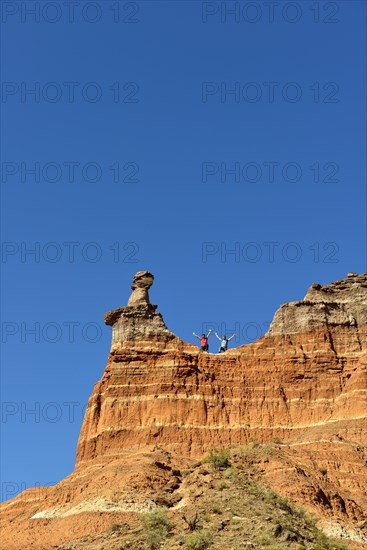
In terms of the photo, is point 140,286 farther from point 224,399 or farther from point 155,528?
point 155,528

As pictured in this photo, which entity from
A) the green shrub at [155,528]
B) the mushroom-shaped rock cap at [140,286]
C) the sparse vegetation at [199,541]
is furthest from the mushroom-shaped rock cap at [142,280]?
the sparse vegetation at [199,541]

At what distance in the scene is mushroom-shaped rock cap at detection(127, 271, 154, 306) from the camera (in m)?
84.8

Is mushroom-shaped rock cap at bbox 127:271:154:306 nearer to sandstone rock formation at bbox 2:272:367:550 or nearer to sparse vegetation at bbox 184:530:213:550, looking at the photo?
sandstone rock formation at bbox 2:272:367:550

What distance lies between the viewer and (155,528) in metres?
55.2

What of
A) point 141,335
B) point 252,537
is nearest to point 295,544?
point 252,537

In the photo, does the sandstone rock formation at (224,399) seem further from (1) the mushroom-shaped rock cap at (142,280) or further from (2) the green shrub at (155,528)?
(2) the green shrub at (155,528)

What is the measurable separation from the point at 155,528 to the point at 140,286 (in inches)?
1301

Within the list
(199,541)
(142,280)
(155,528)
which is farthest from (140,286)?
(199,541)

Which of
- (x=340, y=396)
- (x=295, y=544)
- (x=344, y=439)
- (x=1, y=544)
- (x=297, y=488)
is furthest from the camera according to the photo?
(x=340, y=396)

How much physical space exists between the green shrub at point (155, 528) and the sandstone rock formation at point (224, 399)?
7704 mm

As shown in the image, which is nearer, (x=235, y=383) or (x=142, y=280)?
(x=235, y=383)

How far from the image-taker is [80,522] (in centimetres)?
6044

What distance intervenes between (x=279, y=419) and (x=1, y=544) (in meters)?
25.3

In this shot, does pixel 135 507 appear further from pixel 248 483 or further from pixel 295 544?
pixel 295 544
